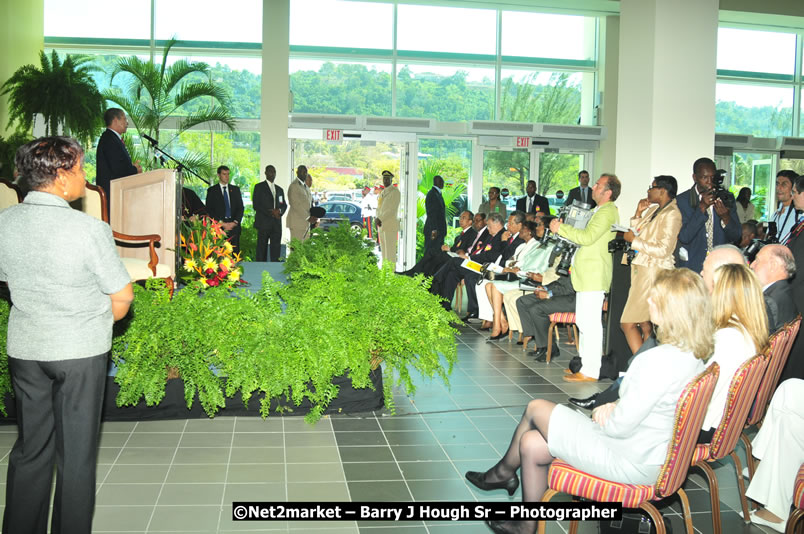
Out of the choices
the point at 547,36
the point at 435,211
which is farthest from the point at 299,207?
the point at 547,36

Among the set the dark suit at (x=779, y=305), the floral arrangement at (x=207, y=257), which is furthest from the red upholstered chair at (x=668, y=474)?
the floral arrangement at (x=207, y=257)

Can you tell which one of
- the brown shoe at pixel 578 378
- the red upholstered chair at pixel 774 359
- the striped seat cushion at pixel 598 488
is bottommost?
the brown shoe at pixel 578 378

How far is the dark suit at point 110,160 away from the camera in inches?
242

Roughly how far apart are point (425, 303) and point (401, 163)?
34.9ft

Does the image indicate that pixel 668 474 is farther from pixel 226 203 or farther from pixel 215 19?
pixel 215 19

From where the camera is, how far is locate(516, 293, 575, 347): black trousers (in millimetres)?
6980

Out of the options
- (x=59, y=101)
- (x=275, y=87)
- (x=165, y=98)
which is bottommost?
(x=59, y=101)

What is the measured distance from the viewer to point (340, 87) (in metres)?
15.1

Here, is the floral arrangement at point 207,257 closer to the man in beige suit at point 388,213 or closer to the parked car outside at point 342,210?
the man in beige suit at point 388,213

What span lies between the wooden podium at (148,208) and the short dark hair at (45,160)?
355cm

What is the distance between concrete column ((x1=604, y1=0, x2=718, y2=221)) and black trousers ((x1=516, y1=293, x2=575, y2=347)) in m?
1.30

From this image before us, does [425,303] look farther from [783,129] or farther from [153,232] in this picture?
[783,129]

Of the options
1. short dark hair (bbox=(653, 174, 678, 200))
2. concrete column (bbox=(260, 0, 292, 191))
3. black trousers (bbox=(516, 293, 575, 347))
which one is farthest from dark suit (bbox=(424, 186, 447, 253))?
short dark hair (bbox=(653, 174, 678, 200))

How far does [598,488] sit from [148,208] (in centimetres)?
461
